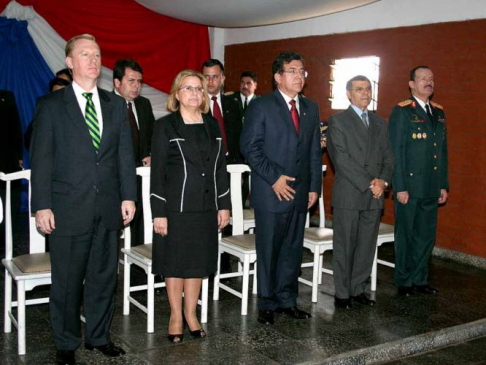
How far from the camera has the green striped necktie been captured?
3068mm

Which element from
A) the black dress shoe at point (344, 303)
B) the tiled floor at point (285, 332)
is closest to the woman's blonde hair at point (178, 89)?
the tiled floor at point (285, 332)

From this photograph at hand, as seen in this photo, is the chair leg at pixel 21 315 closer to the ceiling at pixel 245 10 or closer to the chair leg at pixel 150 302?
the chair leg at pixel 150 302

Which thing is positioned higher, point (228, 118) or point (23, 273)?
point (228, 118)

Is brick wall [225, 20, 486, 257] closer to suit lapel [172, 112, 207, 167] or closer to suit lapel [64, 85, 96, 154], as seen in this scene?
suit lapel [172, 112, 207, 167]

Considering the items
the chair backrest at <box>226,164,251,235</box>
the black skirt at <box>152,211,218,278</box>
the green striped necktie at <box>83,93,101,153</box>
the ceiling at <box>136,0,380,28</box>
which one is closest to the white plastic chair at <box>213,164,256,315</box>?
the chair backrest at <box>226,164,251,235</box>

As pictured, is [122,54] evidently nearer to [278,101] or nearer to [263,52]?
[263,52]

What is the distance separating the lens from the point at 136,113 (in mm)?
4547

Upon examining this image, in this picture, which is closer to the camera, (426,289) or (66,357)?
(66,357)

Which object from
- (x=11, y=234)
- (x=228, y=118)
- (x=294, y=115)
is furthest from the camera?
(x=228, y=118)

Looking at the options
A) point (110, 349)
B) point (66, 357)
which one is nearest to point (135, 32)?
point (110, 349)

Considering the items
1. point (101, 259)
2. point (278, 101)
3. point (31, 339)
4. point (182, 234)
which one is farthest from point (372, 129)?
point (31, 339)

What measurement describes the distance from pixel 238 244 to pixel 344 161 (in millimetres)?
884

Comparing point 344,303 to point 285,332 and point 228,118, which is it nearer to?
point 285,332

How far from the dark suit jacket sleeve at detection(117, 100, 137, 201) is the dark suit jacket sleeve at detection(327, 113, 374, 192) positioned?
1536mm
